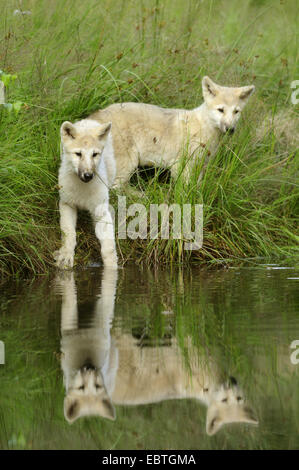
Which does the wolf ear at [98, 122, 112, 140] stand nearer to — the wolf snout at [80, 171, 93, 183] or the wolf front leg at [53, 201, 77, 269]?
the wolf snout at [80, 171, 93, 183]

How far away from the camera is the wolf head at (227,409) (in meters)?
3.49

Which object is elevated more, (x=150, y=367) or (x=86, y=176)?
(x=86, y=176)

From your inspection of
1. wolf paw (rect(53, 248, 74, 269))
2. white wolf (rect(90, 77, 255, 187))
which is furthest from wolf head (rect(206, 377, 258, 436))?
white wolf (rect(90, 77, 255, 187))

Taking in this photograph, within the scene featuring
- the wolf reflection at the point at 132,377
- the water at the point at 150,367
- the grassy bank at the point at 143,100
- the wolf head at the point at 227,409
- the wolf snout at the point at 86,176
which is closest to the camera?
the water at the point at 150,367

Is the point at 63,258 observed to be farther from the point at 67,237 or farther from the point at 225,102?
the point at 225,102

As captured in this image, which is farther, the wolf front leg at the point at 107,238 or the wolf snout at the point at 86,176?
the wolf front leg at the point at 107,238

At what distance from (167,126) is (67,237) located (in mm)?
2019

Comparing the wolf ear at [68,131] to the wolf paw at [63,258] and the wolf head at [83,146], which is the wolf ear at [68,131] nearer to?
the wolf head at [83,146]

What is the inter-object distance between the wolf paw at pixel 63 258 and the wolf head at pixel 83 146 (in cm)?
65

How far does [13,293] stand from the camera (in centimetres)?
619

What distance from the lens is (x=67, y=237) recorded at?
729 cm

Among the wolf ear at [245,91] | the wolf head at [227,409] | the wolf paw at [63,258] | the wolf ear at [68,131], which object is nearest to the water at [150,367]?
the wolf head at [227,409]

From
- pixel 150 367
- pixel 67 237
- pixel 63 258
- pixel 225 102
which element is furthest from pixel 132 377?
pixel 225 102
